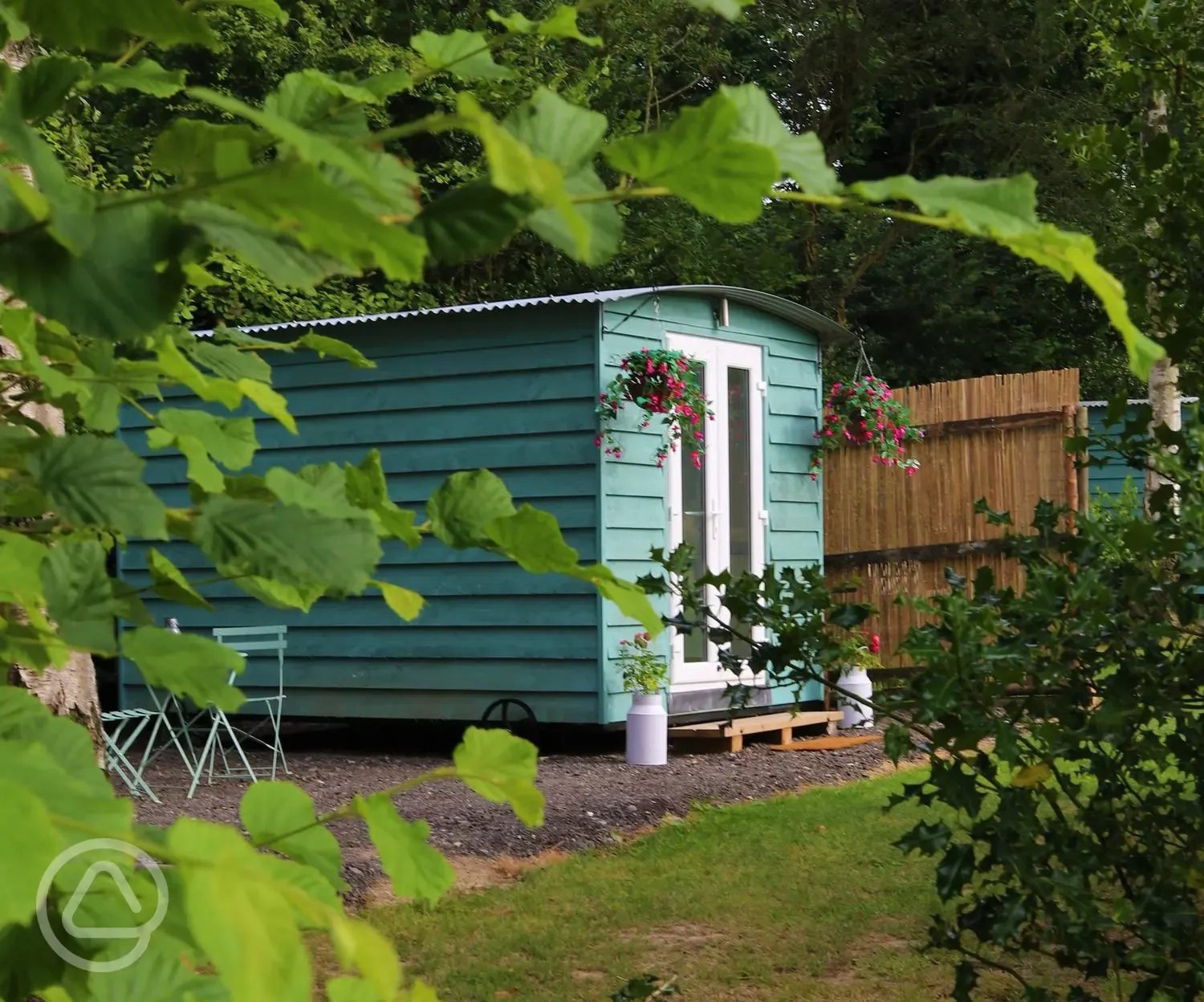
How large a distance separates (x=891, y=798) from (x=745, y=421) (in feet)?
21.5

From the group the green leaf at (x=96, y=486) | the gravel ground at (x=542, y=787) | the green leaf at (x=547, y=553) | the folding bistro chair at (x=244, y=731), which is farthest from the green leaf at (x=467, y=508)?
the folding bistro chair at (x=244, y=731)

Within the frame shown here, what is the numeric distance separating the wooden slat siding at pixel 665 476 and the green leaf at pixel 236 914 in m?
7.14

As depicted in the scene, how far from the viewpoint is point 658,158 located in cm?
51

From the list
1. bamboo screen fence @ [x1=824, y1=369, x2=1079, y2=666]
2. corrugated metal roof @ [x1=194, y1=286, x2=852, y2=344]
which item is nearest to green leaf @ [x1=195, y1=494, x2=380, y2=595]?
corrugated metal roof @ [x1=194, y1=286, x2=852, y2=344]

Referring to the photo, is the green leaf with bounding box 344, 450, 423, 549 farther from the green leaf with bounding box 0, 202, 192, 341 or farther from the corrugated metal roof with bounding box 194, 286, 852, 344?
the corrugated metal roof with bounding box 194, 286, 852, 344

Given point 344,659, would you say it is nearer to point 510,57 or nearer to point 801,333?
point 801,333

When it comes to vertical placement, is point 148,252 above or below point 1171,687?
above

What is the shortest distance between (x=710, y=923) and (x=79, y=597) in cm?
408

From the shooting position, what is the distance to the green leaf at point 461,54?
0.71m

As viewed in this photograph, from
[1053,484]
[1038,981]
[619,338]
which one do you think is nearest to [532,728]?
[619,338]

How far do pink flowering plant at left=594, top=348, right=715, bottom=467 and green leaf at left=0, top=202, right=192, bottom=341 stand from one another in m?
7.16

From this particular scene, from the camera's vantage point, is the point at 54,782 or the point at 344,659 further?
the point at 344,659

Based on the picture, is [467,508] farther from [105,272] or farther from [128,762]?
[128,762]

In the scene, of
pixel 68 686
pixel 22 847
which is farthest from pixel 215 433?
pixel 68 686
